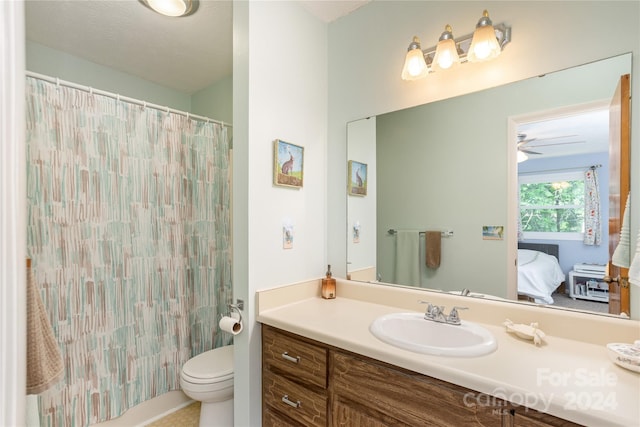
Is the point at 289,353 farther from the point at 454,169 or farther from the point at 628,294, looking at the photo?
the point at 628,294

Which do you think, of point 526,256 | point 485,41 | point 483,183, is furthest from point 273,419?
point 485,41

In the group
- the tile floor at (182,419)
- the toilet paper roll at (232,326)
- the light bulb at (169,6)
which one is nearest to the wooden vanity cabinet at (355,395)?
the toilet paper roll at (232,326)

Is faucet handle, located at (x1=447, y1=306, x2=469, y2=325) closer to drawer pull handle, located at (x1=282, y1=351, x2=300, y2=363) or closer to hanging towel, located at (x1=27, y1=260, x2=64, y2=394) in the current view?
drawer pull handle, located at (x1=282, y1=351, x2=300, y2=363)

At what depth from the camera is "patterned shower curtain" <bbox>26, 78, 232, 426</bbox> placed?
1740mm

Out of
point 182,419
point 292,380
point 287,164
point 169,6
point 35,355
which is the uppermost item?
point 169,6

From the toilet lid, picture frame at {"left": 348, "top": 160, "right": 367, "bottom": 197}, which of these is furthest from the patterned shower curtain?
picture frame at {"left": 348, "top": 160, "right": 367, "bottom": 197}

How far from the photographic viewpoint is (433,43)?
1562 millimetres

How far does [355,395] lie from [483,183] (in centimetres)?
109

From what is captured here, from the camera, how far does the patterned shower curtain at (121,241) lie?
5.71 feet

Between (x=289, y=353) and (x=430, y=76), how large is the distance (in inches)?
60.2

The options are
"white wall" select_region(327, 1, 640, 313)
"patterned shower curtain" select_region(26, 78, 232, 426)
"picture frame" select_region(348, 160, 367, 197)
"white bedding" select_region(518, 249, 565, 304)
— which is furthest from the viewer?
"picture frame" select_region(348, 160, 367, 197)

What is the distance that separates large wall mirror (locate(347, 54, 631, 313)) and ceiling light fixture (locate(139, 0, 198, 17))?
1.20 meters

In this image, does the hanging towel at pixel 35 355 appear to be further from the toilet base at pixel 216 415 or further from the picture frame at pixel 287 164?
the toilet base at pixel 216 415

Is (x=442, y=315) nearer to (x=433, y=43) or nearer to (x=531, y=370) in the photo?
(x=531, y=370)
